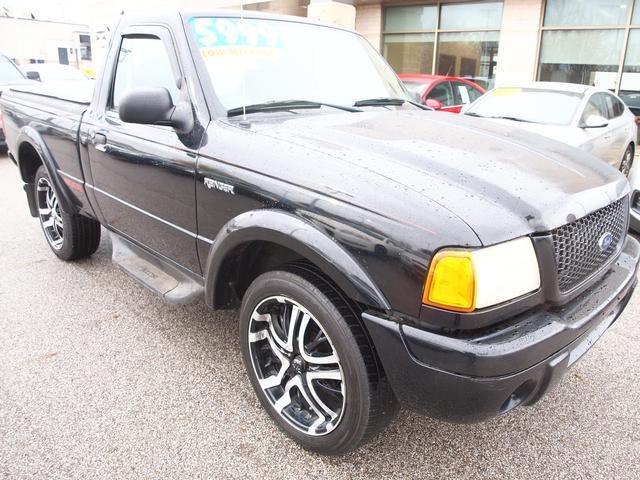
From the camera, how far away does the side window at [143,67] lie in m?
2.87

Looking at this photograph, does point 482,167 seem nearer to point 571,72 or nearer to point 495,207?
point 495,207

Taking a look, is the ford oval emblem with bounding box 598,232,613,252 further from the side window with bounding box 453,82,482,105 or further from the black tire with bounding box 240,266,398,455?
the side window with bounding box 453,82,482,105

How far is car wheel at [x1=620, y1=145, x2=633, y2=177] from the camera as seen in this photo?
816 cm

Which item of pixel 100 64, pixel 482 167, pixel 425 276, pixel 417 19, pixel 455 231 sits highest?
pixel 417 19

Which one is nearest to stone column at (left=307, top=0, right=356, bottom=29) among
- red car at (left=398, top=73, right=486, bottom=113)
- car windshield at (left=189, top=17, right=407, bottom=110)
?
red car at (left=398, top=73, right=486, bottom=113)

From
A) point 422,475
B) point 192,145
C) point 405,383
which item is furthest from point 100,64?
point 422,475

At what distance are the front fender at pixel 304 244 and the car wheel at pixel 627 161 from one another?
7.74 meters

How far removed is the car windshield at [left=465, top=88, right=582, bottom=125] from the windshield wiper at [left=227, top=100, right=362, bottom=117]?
475 cm

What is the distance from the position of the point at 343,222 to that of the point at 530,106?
20.1 ft

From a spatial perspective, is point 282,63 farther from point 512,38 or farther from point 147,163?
point 512,38

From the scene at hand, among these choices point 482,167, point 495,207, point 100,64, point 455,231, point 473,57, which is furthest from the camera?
point 473,57

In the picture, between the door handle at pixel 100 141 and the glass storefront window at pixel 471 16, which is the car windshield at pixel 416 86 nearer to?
the glass storefront window at pixel 471 16

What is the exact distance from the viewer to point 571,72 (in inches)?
493

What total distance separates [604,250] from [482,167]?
665mm
